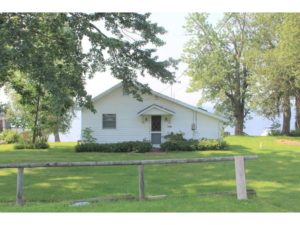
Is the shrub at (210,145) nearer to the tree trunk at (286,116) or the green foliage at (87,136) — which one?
the green foliage at (87,136)

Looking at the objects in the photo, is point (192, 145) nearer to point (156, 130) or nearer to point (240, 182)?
point (156, 130)

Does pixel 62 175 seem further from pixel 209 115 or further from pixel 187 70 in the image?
pixel 187 70

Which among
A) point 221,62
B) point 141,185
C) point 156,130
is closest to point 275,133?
point 221,62

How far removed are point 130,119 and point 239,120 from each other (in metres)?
19.0

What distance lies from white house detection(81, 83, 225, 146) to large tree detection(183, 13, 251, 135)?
46.4 feet

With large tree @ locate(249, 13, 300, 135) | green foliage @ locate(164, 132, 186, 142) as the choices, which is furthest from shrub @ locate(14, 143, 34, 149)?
large tree @ locate(249, 13, 300, 135)

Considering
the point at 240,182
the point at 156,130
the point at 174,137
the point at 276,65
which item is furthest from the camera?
the point at 276,65

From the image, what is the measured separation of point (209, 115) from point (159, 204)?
18222mm

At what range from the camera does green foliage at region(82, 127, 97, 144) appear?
2400 cm

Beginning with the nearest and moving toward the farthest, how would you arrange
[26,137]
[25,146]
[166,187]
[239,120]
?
1. [166,187]
2. [25,146]
3. [26,137]
4. [239,120]

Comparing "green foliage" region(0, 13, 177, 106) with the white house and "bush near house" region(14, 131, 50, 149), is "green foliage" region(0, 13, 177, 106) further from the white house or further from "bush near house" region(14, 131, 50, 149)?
"bush near house" region(14, 131, 50, 149)

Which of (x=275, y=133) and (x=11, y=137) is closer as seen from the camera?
(x=11, y=137)

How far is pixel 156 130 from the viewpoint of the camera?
2478cm

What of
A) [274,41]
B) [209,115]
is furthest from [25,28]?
[274,41]
